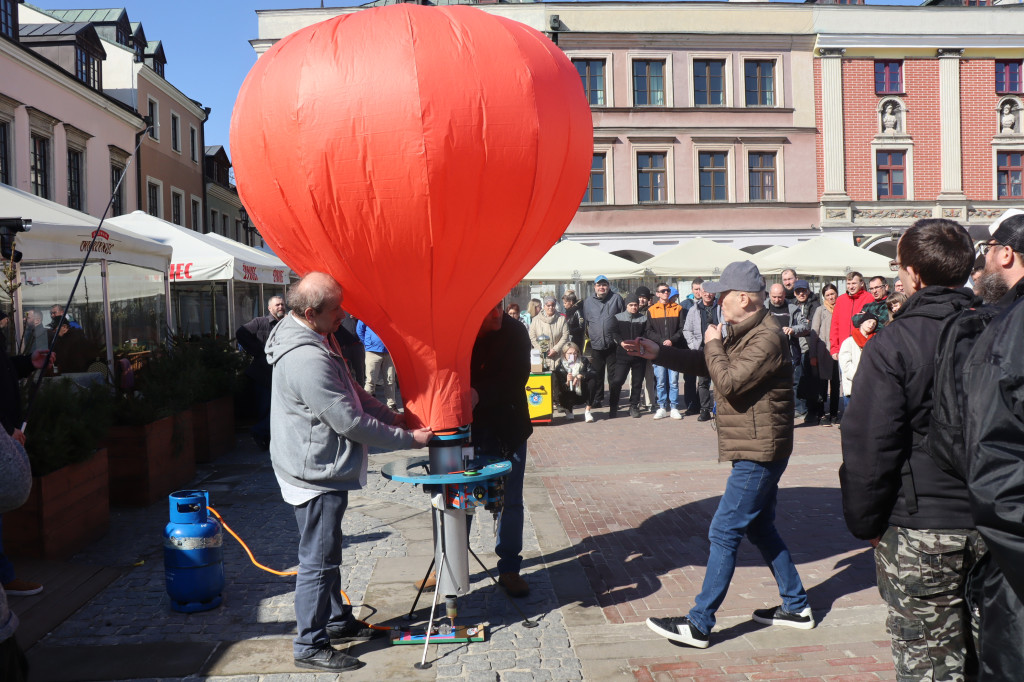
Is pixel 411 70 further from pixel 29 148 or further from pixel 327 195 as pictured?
pixel 29 148

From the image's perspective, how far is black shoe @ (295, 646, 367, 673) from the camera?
3.85 m

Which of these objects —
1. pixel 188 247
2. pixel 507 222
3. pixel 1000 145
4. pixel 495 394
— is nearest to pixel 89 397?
pixel 495 394

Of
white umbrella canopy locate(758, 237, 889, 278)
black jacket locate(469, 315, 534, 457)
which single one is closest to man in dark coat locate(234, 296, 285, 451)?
black jacket locate(469, 315, 534, 457)

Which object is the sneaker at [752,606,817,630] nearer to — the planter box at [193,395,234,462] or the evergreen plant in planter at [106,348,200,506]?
the evergreen plant in planter at [106,348,200,506]

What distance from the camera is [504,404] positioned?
4.73m

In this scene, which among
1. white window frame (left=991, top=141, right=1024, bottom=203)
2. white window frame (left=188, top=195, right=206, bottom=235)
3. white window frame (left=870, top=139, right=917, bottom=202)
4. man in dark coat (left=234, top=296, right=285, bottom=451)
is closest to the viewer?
man in dark coat (left=234, top=296, right=285, bottom=451)

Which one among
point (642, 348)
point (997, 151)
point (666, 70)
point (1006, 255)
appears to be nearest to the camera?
point (1006, 255)

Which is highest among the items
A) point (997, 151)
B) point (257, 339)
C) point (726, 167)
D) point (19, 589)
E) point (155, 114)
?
point (155, 114)

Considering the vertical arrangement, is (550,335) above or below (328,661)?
above

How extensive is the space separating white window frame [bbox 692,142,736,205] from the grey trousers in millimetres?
27350

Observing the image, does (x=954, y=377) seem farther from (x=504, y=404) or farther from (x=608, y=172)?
(x=608, y=172)

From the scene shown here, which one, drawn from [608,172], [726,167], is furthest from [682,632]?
[726,167]

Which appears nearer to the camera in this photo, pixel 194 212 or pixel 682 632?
pixel 682 632

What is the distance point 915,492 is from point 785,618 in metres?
1.88
